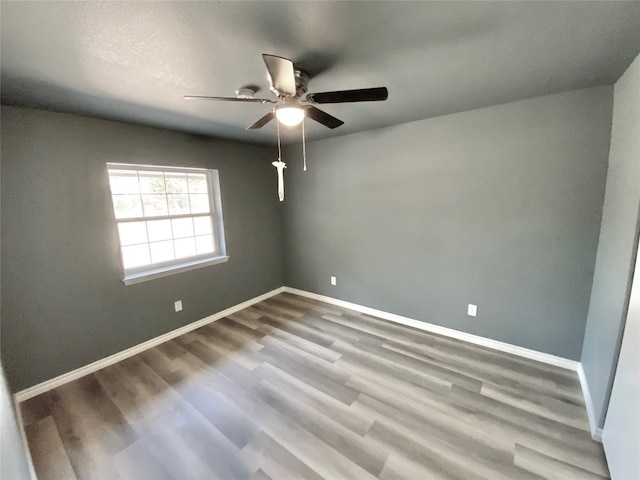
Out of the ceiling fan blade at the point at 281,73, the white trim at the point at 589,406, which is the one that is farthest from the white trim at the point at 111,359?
the white trim at the point at 589,406

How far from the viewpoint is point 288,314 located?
3527mm

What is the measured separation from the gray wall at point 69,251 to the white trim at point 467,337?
2119mm

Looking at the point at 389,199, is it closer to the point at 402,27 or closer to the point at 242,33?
the point at 402,27

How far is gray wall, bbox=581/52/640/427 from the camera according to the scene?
1473 millimetres

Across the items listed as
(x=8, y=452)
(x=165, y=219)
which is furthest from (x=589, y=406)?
(x=165, y=219)

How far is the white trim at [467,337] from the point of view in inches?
91.2

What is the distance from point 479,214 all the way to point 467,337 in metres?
1.31

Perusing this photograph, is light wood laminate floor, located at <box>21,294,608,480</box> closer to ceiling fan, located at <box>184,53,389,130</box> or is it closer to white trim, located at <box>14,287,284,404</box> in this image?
white trim, located at <box>14,287,284,404</box>

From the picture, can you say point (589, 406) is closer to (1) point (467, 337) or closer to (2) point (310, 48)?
(1) point (467, 337)

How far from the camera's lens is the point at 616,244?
1.67m

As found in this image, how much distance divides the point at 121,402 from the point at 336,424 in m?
1.72

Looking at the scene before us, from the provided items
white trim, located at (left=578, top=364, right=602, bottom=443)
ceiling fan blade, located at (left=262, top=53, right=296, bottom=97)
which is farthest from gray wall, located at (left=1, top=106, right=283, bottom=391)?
white trim, located at (left=578, top=364, right=602, bottom=443)

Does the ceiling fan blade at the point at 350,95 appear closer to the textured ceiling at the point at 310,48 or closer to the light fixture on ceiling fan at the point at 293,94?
the light fixture on ceiling fan at the point at 293,94

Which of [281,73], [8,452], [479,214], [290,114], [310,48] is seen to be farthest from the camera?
[479,214]
